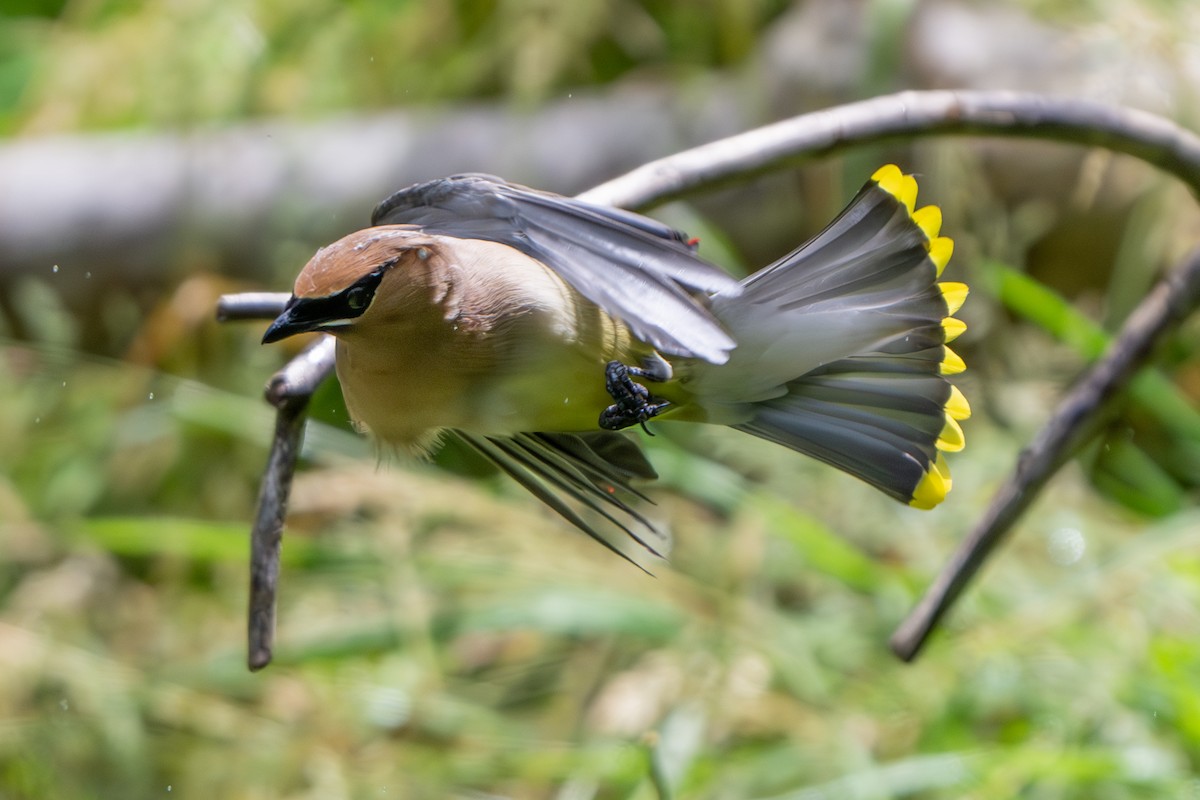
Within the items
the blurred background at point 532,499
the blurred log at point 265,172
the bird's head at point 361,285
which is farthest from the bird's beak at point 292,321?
the blurred log at point 265,172

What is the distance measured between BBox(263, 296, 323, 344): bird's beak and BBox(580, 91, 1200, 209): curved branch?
43 centimetres

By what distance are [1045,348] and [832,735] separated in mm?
1166

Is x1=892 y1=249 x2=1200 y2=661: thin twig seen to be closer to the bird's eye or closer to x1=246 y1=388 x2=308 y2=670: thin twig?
x1=246 y1=388 x2=308 y2=670: thin twig

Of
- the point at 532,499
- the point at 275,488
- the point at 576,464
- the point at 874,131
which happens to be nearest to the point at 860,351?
the point at 576,464

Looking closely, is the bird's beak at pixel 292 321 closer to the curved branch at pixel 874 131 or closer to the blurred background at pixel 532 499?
the curved branch at pixel 874 131

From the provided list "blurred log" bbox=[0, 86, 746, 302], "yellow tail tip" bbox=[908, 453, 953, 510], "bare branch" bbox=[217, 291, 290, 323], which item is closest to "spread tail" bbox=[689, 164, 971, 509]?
"yellow tail tip" bbox=[908, 453, 953, 510]

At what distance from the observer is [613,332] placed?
925mm

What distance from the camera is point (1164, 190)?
8.58 ft

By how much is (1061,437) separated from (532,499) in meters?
1.26

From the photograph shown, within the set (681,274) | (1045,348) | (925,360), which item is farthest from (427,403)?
(1045,348)

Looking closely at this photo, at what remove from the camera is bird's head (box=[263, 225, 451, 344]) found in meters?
0.79

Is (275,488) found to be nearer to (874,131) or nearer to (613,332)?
(613,332)

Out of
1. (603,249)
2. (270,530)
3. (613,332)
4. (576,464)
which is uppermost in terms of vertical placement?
(603,249)

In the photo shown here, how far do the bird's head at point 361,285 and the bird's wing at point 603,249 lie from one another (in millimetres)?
50
